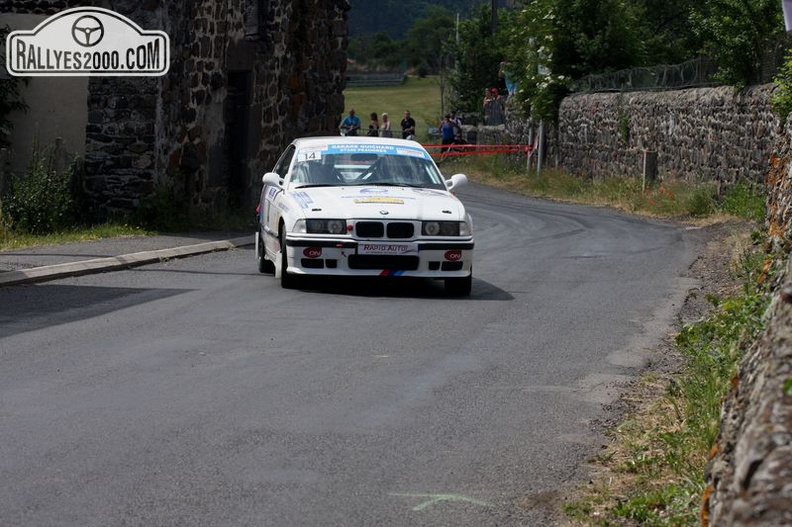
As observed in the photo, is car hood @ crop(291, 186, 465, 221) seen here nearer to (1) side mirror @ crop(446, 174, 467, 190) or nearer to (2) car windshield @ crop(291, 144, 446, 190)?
(2) car windshield @ crop(291, 144, 446, 190)

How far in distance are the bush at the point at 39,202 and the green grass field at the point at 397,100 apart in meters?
61.2

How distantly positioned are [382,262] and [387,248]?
0.49ft

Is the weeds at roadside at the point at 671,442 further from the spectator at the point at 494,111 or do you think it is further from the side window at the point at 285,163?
the spectator at the point at 494,111

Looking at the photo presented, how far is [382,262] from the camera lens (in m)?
13.4

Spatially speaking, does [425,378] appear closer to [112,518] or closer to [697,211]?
[112,518]

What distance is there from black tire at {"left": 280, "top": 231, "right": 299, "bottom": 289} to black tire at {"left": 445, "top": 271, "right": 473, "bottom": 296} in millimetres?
1538

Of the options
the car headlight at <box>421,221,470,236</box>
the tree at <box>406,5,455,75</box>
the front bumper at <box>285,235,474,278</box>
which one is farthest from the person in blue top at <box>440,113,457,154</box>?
the tree at <box>406,5,455,75</box>

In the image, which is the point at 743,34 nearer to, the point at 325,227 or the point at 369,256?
the point at 369,256

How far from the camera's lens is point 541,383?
8.99 metres

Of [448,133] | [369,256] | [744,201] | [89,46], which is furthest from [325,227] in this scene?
[448,133]

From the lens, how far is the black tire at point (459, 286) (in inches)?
541

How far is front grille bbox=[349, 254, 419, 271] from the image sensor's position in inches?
526

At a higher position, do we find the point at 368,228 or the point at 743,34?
the point at 743,34

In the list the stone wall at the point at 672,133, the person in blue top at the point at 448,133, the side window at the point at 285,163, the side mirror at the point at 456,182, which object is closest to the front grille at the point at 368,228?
the side mirror at the point at 456,182
